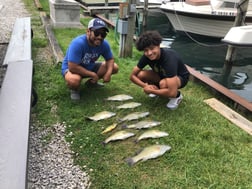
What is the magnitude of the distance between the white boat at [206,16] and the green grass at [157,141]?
6258 mm

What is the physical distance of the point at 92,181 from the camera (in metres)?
2.79

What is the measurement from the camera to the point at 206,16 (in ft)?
35.0

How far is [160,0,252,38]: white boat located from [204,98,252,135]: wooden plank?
6.59 meters

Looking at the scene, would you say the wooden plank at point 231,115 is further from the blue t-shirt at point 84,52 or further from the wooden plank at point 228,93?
the blue t-shirt at point 84,52

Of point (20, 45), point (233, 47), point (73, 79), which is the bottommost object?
point (233, 47)

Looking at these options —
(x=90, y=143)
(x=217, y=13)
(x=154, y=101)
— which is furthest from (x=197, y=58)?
(x=90, y=143)

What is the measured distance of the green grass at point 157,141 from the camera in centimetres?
286

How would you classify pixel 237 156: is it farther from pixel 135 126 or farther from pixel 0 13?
pixel 0 13

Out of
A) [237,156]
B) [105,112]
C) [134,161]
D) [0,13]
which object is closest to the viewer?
[134,161]

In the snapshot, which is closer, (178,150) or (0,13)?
(178,150)

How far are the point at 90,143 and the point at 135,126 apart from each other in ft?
2.14

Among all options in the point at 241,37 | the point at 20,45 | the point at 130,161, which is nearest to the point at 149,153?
the point at 130,161

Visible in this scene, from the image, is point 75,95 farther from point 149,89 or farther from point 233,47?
point 233,47

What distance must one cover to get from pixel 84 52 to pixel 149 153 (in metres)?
1.72
